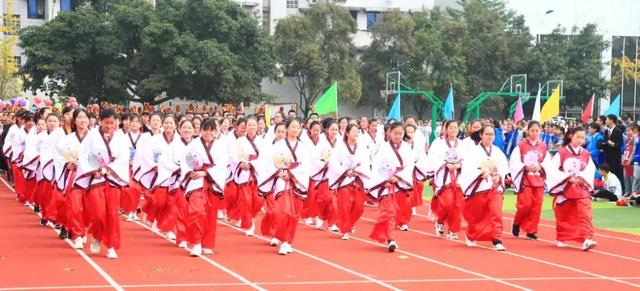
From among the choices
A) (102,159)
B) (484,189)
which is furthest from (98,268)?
(484,189)

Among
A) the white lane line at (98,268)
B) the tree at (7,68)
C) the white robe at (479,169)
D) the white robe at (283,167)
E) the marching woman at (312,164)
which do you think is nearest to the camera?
the white lane line at (98,268)

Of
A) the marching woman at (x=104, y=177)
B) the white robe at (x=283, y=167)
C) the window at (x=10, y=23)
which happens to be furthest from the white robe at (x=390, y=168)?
the window at (x=10, y=23)

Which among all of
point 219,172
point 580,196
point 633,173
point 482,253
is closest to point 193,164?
point 219,172

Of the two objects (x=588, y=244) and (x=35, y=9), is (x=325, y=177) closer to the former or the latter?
(x=588, y=244)

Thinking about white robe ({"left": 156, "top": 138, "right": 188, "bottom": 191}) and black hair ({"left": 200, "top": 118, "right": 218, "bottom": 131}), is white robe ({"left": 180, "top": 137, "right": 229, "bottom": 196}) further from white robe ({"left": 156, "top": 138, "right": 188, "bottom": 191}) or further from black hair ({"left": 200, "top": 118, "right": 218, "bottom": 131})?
white robe ({"left": 156, "top": 138, "right": 188, "bottom": 191})

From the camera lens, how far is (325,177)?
48.1 ft

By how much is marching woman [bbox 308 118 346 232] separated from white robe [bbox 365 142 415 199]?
1.81 metres

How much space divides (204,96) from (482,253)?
82.3ft

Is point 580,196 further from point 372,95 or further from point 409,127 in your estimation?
point 372,95

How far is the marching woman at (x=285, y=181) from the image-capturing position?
449 inches

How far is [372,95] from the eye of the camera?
171 feet

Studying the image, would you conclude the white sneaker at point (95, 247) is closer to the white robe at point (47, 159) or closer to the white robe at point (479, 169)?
the white robe at point (47, 159)

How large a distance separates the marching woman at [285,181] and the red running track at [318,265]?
0.34 metres

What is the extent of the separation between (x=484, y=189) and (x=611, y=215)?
5.33 meters
